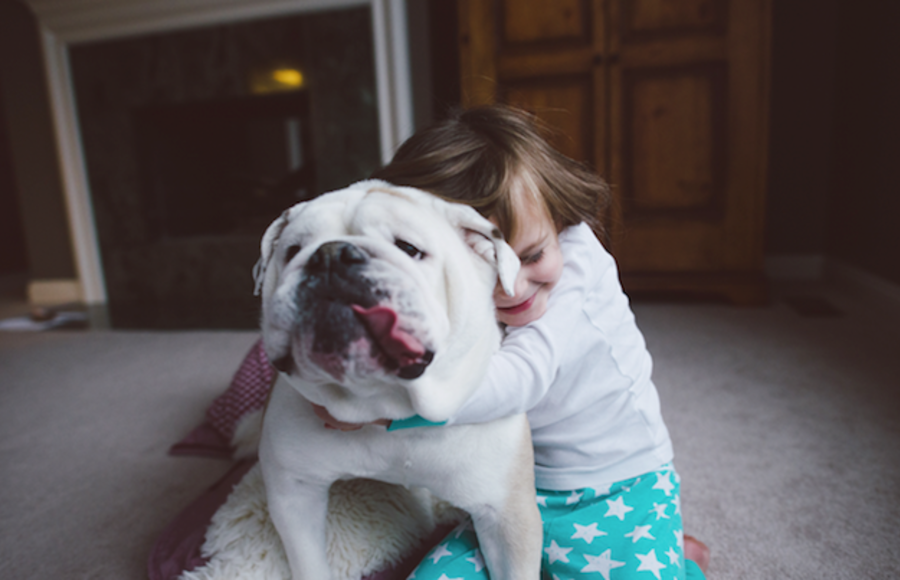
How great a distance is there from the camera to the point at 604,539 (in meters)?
0.75

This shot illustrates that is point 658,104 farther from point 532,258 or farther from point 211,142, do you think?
point 211,142

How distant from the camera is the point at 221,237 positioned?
3.18 meters

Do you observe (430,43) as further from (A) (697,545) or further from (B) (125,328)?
(A) (697,545)

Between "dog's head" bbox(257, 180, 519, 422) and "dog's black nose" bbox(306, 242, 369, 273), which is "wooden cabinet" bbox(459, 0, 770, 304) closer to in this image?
"dog's head" bbox(257, 180, 519, 422)

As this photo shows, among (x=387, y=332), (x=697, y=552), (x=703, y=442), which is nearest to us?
(x=387, y=332)

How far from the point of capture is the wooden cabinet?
7.30 feet

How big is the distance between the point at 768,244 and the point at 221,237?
9.43ft

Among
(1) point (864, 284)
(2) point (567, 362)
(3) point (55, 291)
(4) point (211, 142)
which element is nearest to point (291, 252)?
(2) point (567, 362)

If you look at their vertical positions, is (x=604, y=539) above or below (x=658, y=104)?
below

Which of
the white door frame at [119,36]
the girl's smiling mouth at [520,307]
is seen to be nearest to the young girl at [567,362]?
the girl's smiling mouth at [520,307]

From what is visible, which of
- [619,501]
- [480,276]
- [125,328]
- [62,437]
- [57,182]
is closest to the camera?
[480,276]

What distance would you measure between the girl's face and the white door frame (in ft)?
6.23

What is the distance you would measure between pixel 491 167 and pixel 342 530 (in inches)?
20.9

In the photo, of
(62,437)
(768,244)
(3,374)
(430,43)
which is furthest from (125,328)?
(768,244)
